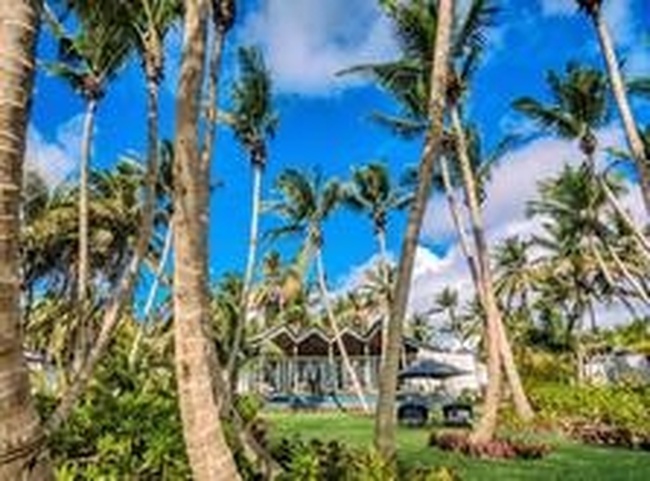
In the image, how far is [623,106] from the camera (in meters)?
25.8

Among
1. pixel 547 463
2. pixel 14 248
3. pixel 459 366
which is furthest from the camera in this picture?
pixel 459 366

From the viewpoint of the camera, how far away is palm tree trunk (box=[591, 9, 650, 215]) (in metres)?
25.4

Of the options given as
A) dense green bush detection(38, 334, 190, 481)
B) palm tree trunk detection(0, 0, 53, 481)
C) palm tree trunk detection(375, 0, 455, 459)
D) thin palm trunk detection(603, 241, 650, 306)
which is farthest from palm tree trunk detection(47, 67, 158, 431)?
thin palm trunk detection(603, 241, 650, 306)

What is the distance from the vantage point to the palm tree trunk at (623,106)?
25406 mm

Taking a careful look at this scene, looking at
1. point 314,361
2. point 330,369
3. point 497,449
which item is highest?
point 314,361

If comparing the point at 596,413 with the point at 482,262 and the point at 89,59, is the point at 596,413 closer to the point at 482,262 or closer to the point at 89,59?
the point at 482,262

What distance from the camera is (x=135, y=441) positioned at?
11789 mm

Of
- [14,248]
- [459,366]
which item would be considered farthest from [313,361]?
[14,248]

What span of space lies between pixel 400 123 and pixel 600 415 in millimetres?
11144

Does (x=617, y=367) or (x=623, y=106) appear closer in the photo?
(x=623, y=106)

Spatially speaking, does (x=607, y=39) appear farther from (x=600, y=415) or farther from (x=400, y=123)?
(x=600, y=415)

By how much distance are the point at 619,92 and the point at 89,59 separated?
13.0 meters

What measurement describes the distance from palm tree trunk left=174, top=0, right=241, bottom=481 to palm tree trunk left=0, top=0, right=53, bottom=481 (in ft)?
13.7

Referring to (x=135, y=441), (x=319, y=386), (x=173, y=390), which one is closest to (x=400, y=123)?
(x=173, y=390)
